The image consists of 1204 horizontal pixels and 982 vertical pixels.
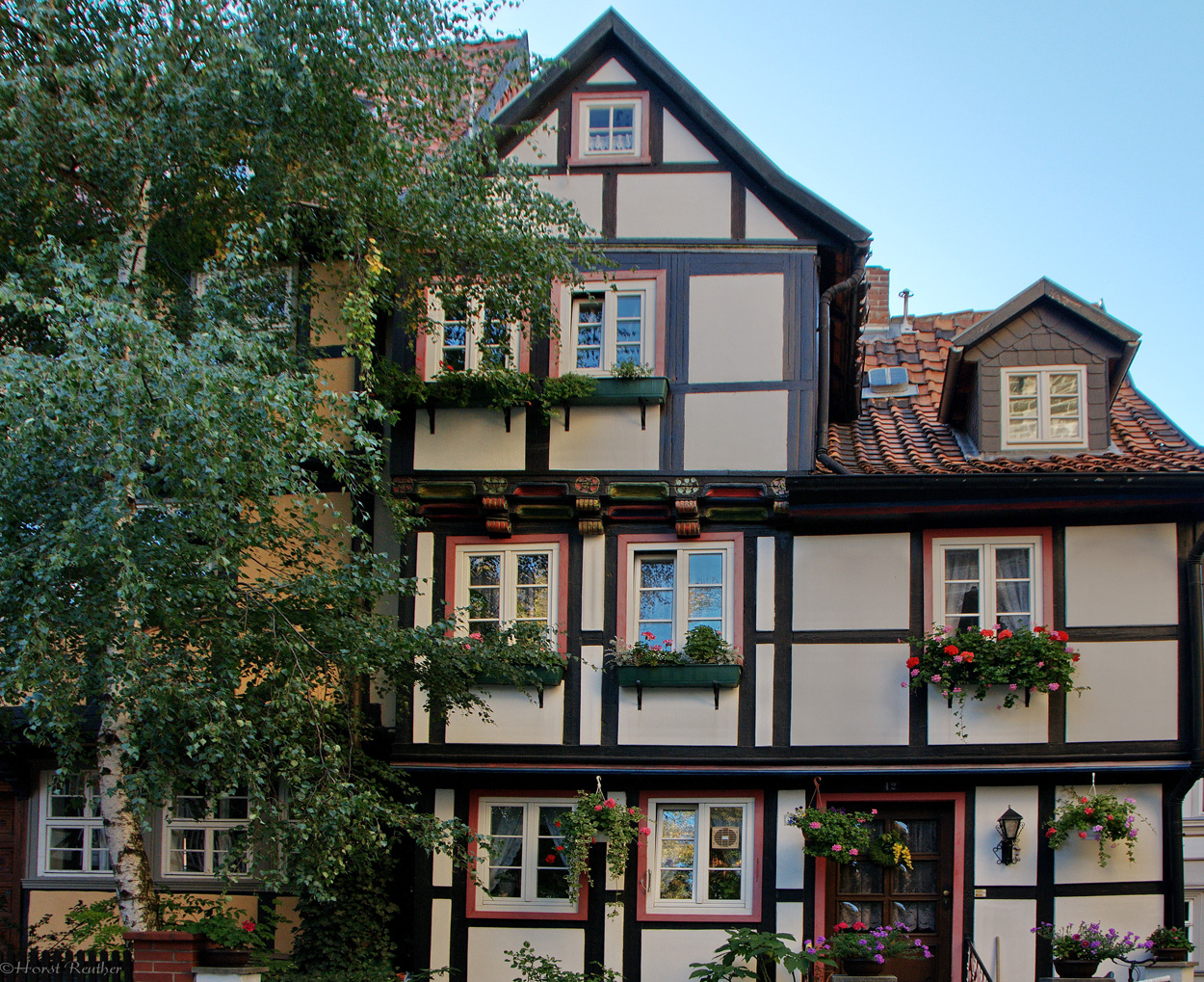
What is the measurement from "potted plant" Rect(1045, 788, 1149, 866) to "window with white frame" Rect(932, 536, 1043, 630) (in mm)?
1756

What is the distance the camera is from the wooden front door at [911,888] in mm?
11320

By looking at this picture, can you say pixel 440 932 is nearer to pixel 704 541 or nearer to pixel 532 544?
pixel 532 544

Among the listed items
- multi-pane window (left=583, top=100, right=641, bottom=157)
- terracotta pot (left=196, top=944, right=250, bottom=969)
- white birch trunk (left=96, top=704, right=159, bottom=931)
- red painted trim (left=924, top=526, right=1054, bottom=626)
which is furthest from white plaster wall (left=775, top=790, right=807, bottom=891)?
multi-pane window (left=583, top=100, right=641, bottom=157)

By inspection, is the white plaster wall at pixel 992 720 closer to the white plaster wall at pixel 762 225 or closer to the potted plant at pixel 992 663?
the potted plant at pixel 992 663

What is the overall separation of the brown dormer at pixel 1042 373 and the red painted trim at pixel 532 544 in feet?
15.0

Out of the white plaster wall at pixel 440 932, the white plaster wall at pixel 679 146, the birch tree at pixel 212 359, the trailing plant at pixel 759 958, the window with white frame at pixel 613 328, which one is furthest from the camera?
the white plaster wall at pixel 679 146

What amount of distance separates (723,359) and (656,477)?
56.1 inches

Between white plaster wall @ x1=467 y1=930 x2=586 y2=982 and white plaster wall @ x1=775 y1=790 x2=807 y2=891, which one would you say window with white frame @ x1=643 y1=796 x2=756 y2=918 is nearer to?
white plaster wall @ x1=775 y1=790 x2=807 y2=891

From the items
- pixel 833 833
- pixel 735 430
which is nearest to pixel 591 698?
pixel 833 833

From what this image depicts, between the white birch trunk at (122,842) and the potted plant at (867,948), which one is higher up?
the white birch trunk at (122,842)

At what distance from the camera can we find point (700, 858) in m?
11.7

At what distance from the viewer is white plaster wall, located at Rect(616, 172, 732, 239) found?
40.1 feet

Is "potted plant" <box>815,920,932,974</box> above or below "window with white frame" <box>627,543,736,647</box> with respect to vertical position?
below

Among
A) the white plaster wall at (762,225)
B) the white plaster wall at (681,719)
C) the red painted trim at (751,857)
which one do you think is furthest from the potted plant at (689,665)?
the white plaster wall at (762,225)
